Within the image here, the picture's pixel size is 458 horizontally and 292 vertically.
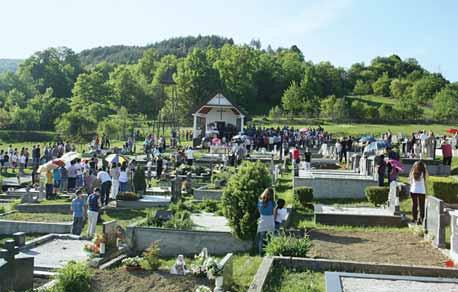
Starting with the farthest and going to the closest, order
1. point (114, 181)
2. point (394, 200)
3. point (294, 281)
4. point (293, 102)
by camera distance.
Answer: point (293, 102), point (114, 181), point (394, 200), point (294, 281)

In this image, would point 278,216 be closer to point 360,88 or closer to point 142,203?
point 142,203

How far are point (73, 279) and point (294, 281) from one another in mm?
3686

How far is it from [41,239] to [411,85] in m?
109

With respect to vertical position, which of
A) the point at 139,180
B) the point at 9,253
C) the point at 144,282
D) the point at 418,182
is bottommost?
the point at 144,282

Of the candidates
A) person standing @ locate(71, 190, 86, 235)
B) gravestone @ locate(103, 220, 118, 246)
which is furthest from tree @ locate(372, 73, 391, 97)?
gravestone @ locate(103, 220, 118, 246)

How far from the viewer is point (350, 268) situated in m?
10.2

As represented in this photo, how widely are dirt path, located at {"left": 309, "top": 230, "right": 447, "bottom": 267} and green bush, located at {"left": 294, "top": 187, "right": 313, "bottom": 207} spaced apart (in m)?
3.96

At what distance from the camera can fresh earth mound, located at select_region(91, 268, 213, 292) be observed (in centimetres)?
1041

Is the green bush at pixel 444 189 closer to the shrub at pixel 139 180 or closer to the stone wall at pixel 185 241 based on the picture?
the stone wall at pixel 185 241

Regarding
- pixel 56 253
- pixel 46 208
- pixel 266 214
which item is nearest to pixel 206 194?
pixel 46 208

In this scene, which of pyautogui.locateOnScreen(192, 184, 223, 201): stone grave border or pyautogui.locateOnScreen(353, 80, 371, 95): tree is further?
pyautogui.locateOnScreen(353, 80, 371, 95): tree

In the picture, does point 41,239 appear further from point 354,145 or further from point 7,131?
point 7,131

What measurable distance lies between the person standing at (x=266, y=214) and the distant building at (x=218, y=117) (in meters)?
35.9

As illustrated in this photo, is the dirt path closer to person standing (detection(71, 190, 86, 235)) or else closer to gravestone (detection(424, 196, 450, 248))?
gravestone (detection(424, 196, 450, 248))
